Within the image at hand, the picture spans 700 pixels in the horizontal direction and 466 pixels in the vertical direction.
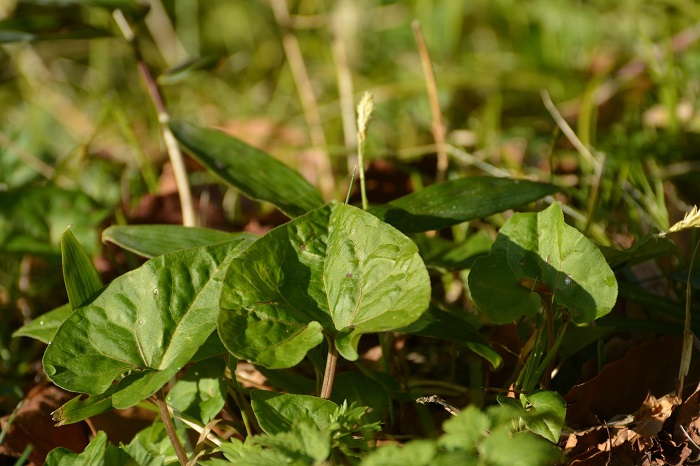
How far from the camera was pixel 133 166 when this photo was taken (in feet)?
5.23

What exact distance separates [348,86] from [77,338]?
3.54 ft

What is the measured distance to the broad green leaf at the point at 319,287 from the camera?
637 millimetres

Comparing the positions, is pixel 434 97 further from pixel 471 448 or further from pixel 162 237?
pixel 471 448

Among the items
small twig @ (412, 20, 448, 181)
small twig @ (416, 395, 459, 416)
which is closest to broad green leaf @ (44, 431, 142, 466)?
small twig @ (416, 395, 459, 416)

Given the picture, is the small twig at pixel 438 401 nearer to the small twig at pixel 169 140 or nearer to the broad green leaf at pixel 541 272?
the broad green leaf at pixel 541 272

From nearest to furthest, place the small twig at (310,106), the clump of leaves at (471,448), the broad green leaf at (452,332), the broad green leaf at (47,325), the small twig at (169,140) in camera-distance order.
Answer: the clump of leaves at (471,448) < the broad green leaf at (452,332) < the broad green leaf at (47,325) < the small twig at (169,140) < the small twig at (310,106)

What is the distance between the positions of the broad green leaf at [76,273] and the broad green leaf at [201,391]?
0.15 meters

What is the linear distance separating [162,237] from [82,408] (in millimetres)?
260

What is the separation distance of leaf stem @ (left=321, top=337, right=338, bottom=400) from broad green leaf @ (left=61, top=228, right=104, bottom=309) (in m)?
0.29

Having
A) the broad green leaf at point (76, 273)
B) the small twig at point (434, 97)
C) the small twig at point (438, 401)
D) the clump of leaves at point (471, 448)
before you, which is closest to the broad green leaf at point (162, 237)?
the broad green leaf at point (76, 273)

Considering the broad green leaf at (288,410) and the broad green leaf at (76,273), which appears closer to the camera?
the broad green leaf at (288,410)

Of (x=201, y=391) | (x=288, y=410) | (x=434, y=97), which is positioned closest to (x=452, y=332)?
(x=288, y=410)

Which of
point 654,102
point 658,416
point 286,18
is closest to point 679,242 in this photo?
point 658,416

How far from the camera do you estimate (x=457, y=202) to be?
904 millimetres
